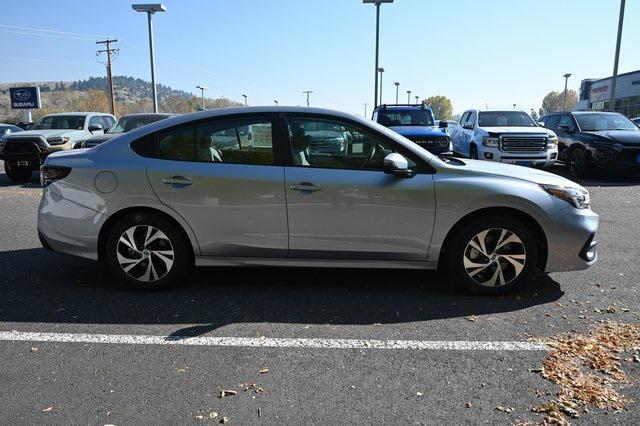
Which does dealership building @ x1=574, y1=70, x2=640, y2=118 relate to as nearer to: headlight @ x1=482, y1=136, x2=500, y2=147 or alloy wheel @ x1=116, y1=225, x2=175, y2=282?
headlight @ x1=482, y1=136, x2=500, y2=147

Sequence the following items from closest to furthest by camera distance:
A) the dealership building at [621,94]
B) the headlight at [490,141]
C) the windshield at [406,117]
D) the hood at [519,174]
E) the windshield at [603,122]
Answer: the hood at [519,174]
the headlight at [490,141]
the windshield at [406,117]
the windshield at [603,122]
the dealership building at [621,94]

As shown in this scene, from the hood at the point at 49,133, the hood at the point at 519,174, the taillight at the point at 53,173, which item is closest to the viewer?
the hood at the point at 519,174

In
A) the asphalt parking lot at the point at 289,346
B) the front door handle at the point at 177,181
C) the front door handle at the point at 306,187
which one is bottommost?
the asphalt parking lot at the point at 289,346

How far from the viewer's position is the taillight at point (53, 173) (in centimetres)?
462

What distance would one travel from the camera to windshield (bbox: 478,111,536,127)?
14.8 m

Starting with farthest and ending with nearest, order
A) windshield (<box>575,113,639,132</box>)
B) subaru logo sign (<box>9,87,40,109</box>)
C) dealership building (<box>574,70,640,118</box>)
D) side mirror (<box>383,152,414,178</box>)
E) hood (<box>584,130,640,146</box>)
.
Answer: dealership building (<box>574,70,640,118</box>)
subaru logo sign (<box>9,87,40,109</box>)
windshield (<box>575,113,639,132</box>)
hood (<box>584,130,640,146</box>)
side mirror (<box>383,152,414,178</box>)

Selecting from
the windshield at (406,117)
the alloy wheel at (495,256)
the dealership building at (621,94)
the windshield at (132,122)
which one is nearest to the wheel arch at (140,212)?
the alloy wheel at (495,256)

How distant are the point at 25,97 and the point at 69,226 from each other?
145ft

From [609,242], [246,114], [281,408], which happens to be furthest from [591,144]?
[281,408]

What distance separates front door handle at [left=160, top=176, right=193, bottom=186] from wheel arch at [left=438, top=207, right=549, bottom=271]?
2.32 metres

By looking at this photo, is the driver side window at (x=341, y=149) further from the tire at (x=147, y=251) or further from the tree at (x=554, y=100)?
the tree at (x=554, y=100)

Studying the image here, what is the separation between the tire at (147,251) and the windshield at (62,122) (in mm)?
11607

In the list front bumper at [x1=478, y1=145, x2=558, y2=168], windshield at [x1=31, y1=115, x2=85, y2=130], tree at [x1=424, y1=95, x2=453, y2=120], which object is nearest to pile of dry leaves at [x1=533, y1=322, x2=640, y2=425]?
front bumper at [x1=478, y1=145, x2=558, y2=168]

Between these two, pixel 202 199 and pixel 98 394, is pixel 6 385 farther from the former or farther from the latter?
pixel 202 199
